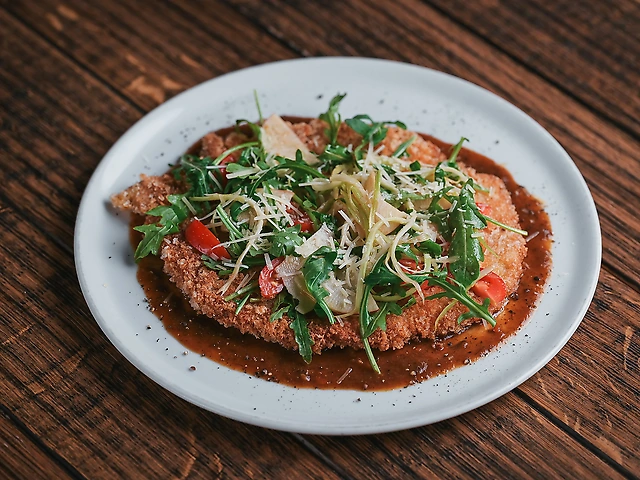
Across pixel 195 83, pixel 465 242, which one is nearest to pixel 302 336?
pixel 465 242

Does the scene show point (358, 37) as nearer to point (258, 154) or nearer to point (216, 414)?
point (258, 154)

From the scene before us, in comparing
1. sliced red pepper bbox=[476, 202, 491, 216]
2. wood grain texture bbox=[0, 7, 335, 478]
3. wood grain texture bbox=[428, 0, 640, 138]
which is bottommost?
wood grain texture bbox=[0, 7, 335, 478]

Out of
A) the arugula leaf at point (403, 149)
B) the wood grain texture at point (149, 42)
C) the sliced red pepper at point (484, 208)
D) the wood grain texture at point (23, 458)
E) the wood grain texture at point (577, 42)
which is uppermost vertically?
the wood grain texture at point (577, 42)

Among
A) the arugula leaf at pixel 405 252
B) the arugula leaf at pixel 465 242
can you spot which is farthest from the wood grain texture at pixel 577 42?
the arugula leaf at pixel 405 252

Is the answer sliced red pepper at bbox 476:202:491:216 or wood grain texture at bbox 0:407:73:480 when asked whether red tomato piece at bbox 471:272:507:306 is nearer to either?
sliced red pepper at bbox 476:202:491:216

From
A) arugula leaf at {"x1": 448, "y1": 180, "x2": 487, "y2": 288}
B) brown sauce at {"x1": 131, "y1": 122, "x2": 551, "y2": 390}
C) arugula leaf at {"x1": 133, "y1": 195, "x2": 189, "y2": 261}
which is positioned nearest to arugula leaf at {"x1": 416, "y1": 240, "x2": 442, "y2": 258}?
arugula leaf at {"x1": 448, "y1": 180, "x2": 487, "y2": 288}

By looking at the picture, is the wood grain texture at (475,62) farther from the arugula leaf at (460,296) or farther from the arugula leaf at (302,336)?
the arugula leaf at (302,336)
